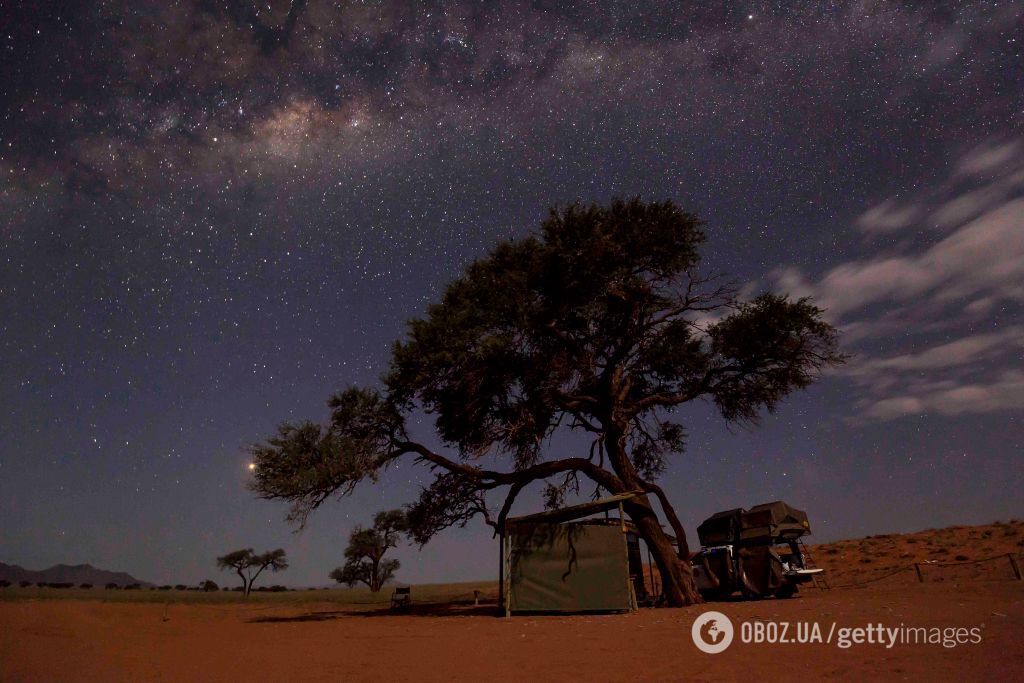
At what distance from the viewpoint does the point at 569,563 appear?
19812 mm

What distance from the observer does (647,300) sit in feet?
77.3

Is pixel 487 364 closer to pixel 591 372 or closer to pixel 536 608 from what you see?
pixel 591 372

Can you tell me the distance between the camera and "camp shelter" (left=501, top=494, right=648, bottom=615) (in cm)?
1934

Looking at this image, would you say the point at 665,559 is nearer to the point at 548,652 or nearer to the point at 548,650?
the point at 548,650

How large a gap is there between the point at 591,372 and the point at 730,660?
1562 centimetres

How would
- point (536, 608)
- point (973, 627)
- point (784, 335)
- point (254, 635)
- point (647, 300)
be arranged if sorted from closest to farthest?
point (973, 627) → point (254, 635) → point (536, 608) → point (784, 335) → point (647, 300)

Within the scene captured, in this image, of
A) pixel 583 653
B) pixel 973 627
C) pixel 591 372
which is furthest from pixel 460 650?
pixel 591 372

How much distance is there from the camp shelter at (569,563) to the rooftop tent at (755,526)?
13.8ft

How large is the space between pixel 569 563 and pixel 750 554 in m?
6.61

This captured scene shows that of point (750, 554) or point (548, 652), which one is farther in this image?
point (750, 554)
